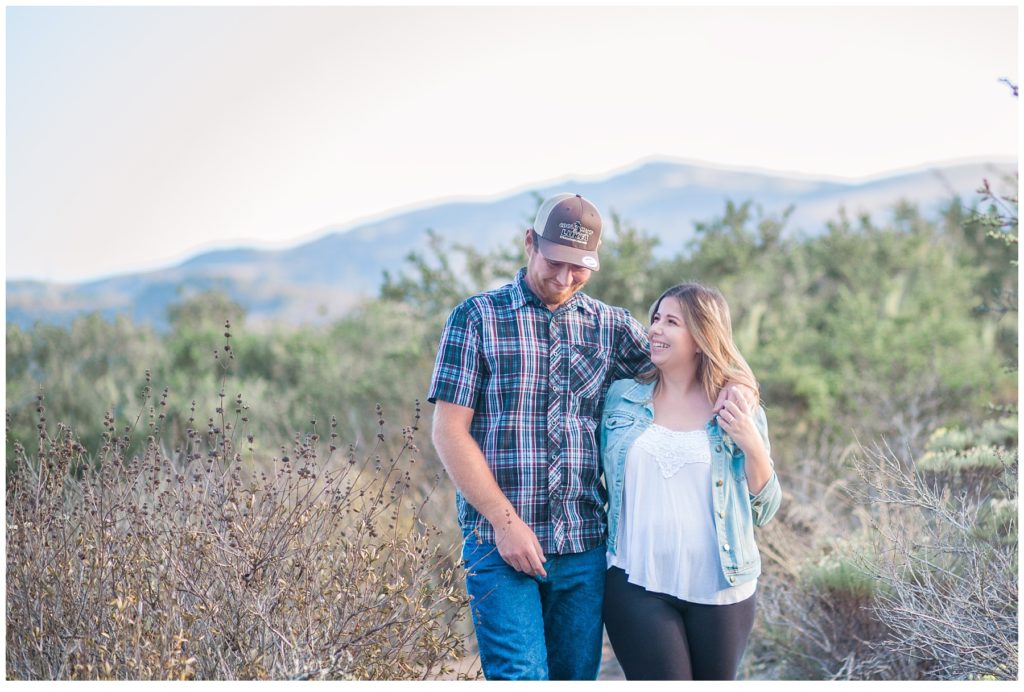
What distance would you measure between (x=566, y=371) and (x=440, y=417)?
0.47 metres

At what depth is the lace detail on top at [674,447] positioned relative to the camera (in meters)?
3.30

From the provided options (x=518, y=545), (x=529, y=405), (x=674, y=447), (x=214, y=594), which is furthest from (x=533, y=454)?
(x=214, y=594)

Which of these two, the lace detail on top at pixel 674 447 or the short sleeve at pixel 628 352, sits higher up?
the short sleeve at pixel 628 352

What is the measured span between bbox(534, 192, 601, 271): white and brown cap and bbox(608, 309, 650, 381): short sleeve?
331 mm

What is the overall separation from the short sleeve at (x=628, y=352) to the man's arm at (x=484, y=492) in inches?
25.7

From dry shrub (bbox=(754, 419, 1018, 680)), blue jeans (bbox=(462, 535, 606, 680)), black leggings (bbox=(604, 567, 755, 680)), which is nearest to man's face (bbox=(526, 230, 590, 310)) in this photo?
blue jeans (bbox=(462, 535, 606, 680))

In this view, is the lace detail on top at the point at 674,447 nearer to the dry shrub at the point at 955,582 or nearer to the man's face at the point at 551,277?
the man's face at the point at 551,277

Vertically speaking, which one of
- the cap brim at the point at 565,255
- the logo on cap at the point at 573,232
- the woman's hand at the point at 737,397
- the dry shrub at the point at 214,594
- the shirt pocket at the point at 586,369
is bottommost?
the dry shrub at the point at 214,594

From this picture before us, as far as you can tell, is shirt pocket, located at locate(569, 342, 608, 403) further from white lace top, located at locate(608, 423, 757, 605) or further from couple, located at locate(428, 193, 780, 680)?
white lace top, located at locate(608, 423, 757, 605)

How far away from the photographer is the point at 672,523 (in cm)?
327

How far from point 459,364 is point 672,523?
0.89 meters

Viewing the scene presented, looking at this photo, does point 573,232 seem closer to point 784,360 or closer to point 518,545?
point 518,545

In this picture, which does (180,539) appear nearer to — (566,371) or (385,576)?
(385,576)

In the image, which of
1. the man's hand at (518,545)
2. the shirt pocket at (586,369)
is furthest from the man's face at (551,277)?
the man's hand at (518,545)
